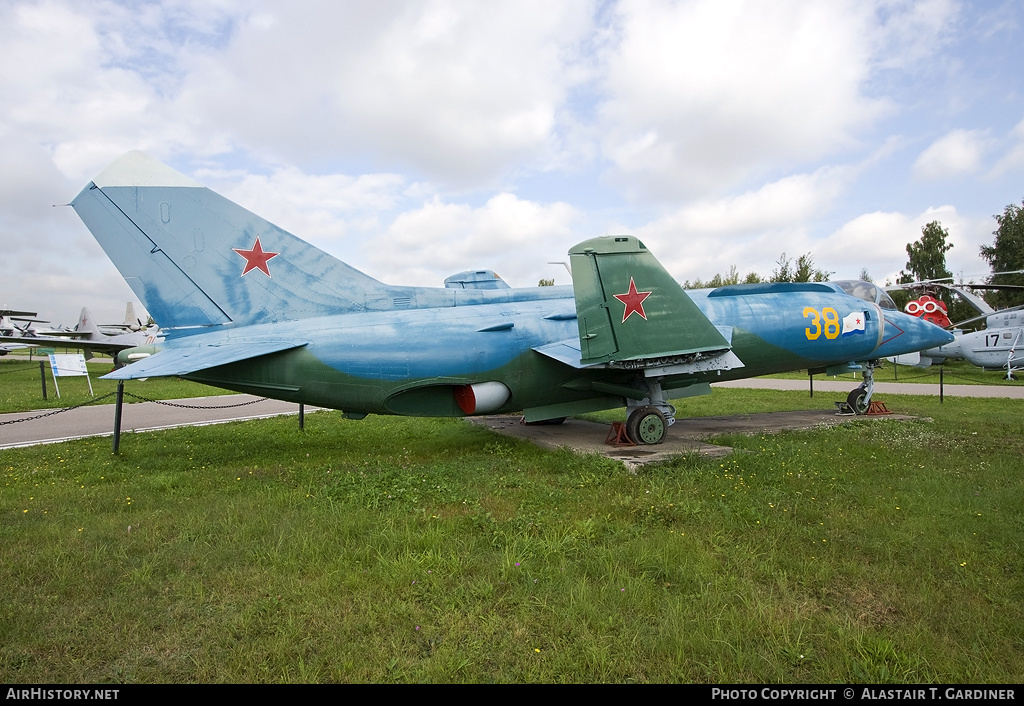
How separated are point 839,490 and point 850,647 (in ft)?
10.5

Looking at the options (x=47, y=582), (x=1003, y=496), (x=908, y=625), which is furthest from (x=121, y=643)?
(x=1003, y=496)

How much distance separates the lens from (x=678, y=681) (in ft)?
9.09

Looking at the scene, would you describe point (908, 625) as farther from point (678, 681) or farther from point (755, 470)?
point (755, 470)

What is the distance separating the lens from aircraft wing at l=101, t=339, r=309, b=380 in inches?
235

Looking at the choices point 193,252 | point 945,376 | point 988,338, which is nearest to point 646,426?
point 193,252

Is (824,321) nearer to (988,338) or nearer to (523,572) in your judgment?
(523,572)

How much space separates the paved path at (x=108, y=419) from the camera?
418 inches

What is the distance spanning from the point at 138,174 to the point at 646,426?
768cm

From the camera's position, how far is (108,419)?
13156 mm

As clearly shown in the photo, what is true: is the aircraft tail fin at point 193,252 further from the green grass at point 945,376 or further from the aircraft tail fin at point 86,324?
the aircraft tail fin at point 86,324

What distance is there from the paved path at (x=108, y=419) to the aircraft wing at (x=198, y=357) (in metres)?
2.90

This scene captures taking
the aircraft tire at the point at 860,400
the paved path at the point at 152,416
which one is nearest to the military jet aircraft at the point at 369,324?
the paved path at the point at 152,416

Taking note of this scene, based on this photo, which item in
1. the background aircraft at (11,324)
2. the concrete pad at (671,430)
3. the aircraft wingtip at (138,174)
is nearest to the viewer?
the aircraft wingtip at (138,174)

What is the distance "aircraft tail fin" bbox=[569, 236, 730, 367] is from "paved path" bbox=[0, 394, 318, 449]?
20.9 ft
